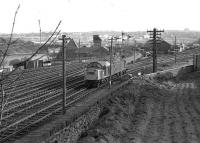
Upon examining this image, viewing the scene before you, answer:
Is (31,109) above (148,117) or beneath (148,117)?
above

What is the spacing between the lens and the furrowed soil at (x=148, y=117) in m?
21.4

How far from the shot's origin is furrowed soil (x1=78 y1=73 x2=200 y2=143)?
21406 mm

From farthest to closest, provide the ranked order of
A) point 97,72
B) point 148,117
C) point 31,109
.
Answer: point 97,72
point 148,117
point 31,109

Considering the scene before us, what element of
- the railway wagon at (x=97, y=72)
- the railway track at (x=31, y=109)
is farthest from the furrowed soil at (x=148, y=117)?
the railway wagon at (x=97, y=72)

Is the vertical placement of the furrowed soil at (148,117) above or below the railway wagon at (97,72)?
below

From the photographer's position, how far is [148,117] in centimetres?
2786

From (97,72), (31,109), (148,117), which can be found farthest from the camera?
(97,72)

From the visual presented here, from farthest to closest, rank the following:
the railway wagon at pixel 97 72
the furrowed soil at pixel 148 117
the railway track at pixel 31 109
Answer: the railway wagon at pixel 97 72
the furrowed soil at pixel 148 117
the railway track at pixel 31 109

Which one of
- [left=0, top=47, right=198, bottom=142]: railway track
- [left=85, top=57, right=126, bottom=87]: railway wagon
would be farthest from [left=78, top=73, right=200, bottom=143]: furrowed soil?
[left=85, top=57, right=126, bottom=87]: railway wagon

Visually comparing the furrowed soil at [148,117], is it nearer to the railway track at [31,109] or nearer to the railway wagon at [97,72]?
the railway track at [31,109]

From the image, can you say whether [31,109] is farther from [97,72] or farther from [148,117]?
[97,72]

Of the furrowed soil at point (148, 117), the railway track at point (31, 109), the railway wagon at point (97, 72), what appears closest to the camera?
the railway track at point (31, 109)

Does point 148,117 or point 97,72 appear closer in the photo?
point 148,117

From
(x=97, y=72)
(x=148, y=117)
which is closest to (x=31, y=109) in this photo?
(x=148, y=117)
